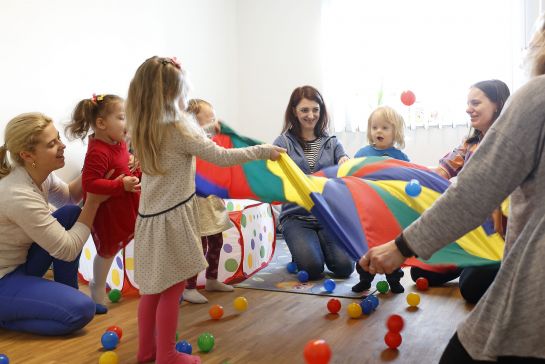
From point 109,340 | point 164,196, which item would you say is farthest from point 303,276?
point 164,196

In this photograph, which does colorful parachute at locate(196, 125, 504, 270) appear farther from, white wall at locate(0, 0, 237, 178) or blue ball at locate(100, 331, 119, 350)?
white wall at locate(0, 0, 237, 178)

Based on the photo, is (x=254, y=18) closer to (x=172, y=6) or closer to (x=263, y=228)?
(x=172, y=6)

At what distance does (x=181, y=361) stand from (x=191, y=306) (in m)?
0.81

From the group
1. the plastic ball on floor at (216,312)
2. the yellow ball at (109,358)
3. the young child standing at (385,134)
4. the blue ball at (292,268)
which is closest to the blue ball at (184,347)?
the yellow ball at (109,358)

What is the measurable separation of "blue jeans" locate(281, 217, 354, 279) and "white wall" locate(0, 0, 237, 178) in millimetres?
1400

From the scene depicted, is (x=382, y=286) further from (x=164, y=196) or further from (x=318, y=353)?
(x=164, y=196)

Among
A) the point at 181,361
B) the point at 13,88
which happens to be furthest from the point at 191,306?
the point at 13,88

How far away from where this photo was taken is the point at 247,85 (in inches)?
205

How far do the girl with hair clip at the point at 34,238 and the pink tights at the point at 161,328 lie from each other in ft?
1.50

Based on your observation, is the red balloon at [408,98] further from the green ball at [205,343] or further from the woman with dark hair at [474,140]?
the green ball at [205,343]

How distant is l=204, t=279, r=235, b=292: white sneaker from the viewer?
2771mm

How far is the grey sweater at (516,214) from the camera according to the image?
0.90 m

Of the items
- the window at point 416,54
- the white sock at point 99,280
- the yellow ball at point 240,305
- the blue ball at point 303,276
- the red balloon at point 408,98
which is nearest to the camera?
the yellow ball at point 240,305

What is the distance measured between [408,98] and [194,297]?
2629mm
